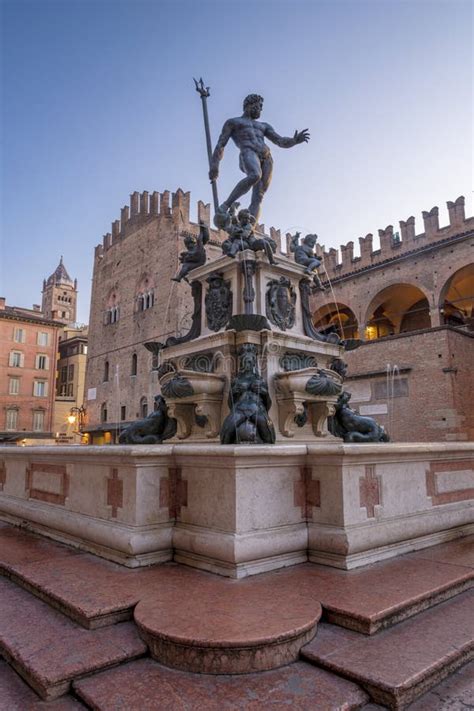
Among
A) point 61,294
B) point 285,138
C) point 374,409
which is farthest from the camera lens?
point 61,294

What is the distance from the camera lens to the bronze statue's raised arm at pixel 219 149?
6871 mm

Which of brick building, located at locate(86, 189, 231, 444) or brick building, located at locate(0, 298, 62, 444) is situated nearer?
brick building, located at locate(86, 189, 231, 444)

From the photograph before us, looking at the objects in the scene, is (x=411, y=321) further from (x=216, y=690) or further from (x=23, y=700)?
(x=23, y=700)

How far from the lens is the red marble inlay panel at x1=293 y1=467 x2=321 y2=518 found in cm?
355

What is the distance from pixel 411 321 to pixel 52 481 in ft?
89.8

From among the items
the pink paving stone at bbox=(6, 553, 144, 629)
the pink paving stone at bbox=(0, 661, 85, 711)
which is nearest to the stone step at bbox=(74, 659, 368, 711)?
the pink paving stone at bbox=(0, 661, 85, 711)

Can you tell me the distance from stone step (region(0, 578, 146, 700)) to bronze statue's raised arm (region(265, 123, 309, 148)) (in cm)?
636

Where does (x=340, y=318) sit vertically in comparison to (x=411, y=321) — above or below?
above

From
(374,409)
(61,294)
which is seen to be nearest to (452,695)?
(374,409)

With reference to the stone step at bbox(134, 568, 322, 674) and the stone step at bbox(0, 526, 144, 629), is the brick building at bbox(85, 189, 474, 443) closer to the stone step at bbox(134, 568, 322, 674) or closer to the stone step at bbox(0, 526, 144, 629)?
the stone step at bbox(0, 526, 144, 629)

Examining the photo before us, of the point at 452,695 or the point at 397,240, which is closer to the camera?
the point at 452,695

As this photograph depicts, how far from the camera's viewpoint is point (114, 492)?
12.0ft

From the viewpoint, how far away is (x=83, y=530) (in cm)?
379

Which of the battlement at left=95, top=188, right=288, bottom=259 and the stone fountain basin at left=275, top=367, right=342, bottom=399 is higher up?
the battlement at left=95, top=188, right=288, bottom=259
